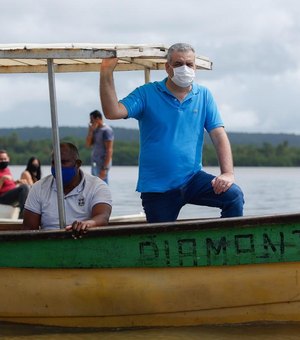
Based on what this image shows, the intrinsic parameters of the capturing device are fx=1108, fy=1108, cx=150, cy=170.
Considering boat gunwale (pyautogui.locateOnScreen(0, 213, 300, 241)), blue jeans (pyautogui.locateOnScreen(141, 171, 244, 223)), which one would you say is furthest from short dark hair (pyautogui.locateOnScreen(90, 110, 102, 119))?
boat gunwale (pyautogui.locateOnScreen(0, 213, 300, 241))

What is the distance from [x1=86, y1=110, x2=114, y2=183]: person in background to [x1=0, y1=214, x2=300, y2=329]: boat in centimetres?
827

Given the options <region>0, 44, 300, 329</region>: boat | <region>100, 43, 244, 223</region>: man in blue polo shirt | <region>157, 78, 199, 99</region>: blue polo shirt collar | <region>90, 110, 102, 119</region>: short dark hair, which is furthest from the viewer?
<region>90, 110, 102, 119</region>: short dark hair

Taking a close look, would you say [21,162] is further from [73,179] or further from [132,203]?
[73,179]

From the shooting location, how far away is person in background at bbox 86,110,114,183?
17.5 metres

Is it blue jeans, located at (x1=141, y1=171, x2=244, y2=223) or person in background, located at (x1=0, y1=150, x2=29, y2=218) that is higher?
blue jeans, located at (x1=141, y1=171, x2=244, y2=223)

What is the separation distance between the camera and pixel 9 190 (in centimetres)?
1667

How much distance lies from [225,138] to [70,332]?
2.10 meters

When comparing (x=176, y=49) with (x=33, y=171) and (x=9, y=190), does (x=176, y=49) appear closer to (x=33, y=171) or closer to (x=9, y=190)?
(x=9, y=190)

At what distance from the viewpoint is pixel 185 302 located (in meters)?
9.12

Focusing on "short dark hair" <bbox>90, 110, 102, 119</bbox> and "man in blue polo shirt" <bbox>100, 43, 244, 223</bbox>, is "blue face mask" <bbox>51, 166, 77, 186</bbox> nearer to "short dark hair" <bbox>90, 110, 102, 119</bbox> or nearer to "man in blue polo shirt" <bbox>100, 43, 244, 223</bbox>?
"man in blue polo shirt" <bbox>100, 43, 244, 223</bbox>

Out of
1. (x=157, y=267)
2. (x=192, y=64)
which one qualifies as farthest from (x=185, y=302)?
(x=192, y=64)

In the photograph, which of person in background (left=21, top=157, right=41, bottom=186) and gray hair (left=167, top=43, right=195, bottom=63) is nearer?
gray hair (left=167, top=43, right=195, bottom=63)

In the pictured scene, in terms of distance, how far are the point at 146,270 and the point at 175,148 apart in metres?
1.04

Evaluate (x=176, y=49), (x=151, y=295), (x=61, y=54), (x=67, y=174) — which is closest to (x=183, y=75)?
(x=176, y=49)
